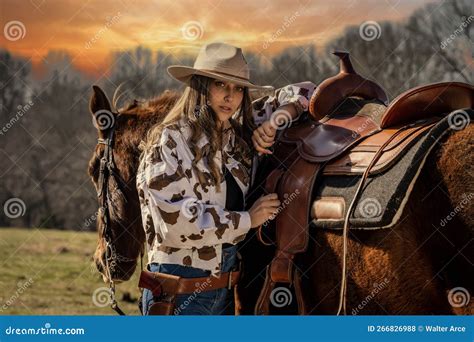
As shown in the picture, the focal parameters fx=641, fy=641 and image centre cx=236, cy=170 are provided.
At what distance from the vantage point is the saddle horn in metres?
3.63

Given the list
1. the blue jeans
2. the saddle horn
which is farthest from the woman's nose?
the blue jeans

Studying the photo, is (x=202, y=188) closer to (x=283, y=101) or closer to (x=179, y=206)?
(x=179, y=206)

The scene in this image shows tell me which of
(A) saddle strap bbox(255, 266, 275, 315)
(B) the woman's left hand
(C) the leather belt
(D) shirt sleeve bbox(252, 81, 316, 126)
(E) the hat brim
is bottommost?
(A) saddle strap bbox(255, 266, 275, 315)

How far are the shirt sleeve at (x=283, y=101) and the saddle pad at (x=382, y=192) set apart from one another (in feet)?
2.13

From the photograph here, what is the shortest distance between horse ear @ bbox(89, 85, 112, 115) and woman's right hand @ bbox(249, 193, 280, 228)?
1.41 metres

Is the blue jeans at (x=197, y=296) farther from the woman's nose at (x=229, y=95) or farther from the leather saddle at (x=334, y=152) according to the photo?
the woman's nose at (x=229, y=95)

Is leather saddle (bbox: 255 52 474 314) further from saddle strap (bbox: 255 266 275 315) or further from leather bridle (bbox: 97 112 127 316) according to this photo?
leather bridle (bbox: 97 112 127 316)

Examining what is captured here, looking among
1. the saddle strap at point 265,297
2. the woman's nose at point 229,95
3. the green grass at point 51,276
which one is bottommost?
the green grass at point 51,276

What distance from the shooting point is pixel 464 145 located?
9.27 feet

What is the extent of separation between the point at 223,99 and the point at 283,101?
0.58 meters

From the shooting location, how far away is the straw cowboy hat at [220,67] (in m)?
3.18

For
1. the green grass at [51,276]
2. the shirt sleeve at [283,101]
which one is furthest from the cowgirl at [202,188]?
the green grass at [51,276]
